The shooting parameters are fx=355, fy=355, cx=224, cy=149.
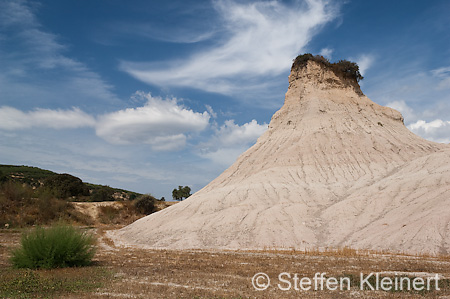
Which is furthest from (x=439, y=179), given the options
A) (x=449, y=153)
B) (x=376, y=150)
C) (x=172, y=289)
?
(x=172, y=289)

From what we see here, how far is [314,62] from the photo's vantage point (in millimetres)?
42906

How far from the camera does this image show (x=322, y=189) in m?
28.7

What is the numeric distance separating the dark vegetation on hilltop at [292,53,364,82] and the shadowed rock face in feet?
2.97

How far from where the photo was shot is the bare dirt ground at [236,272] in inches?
363

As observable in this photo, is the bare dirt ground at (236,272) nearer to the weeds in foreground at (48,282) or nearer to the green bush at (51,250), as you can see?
the weeds in foreground at (48,282)

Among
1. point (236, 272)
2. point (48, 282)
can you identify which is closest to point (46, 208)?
point (48, 282)

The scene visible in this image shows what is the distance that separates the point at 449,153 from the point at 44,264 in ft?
96.1

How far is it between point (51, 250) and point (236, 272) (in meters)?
7.04

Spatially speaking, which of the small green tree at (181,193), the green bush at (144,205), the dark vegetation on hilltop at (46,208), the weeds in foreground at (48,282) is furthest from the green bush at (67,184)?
the weeds in foreground at (48,282)

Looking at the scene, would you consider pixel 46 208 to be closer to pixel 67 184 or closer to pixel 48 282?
pixel 67 184

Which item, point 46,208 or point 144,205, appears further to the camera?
point 144,205

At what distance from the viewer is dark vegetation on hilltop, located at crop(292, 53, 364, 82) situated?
43219mm

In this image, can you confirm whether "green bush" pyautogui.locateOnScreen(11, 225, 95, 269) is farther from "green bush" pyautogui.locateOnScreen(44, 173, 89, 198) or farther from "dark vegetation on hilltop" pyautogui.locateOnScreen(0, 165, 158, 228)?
"green bush" pyautogui.locateOnScreen(44, 173, 89, 198)

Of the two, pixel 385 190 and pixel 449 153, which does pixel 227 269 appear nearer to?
pixel 385 190
